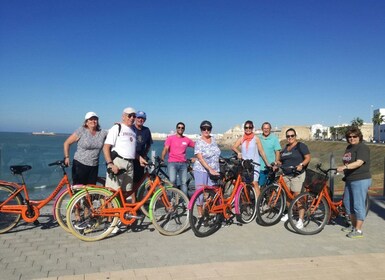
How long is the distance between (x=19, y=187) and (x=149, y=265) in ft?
7.87

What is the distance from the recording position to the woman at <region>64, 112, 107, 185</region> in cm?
518

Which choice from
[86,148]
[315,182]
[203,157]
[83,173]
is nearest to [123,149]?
[86,148]

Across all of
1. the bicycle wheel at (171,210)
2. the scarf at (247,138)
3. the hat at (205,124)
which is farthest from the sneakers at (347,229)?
the hat at (205,124)

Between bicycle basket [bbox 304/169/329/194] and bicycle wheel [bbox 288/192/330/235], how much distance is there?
0.11 meters

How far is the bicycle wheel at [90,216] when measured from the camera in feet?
15.5

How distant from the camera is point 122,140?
5.25 metres

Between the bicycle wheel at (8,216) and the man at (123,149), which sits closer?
the bicycle wheel at (8,216)

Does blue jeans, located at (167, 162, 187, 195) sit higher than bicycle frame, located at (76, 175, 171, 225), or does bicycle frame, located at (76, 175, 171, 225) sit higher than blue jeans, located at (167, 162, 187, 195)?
blue jeans, located at (167, 162, 187, 195)

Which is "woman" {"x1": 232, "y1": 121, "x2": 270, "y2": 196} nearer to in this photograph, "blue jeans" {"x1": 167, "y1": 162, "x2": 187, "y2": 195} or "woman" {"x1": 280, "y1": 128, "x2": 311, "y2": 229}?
"woman" {"x1": 280, "y1": 128, "x2": 311, "y2": 229}

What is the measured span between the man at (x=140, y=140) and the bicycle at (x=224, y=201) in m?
1.21

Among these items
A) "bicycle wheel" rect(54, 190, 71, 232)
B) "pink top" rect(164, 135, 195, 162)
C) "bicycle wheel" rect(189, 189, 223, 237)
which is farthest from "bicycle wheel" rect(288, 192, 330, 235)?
"bicycle wheel" rect(54, 190, 71, 232)

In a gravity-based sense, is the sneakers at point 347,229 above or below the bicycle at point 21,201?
below

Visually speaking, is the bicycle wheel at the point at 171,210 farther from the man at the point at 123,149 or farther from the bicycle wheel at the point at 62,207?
the bicycle wheel at the point at 62,207

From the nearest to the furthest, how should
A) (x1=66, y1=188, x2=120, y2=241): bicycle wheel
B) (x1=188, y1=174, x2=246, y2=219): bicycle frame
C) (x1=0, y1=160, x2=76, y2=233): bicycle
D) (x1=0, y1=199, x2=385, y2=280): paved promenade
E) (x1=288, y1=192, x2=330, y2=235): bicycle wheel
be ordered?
(x1=0, y1=199, x2=385, y2=280): paved promenade, (x1=66, y1=188, x2=120, y2=241): bicycle wheel, (x1=0, y1=160, x2=76, y2=233): bicycle, (x1=188, y1=174, x2=246, y2=219): bicycle frame, (x1=288, y1=192, x2=330, y2=235): bicycle wheel
